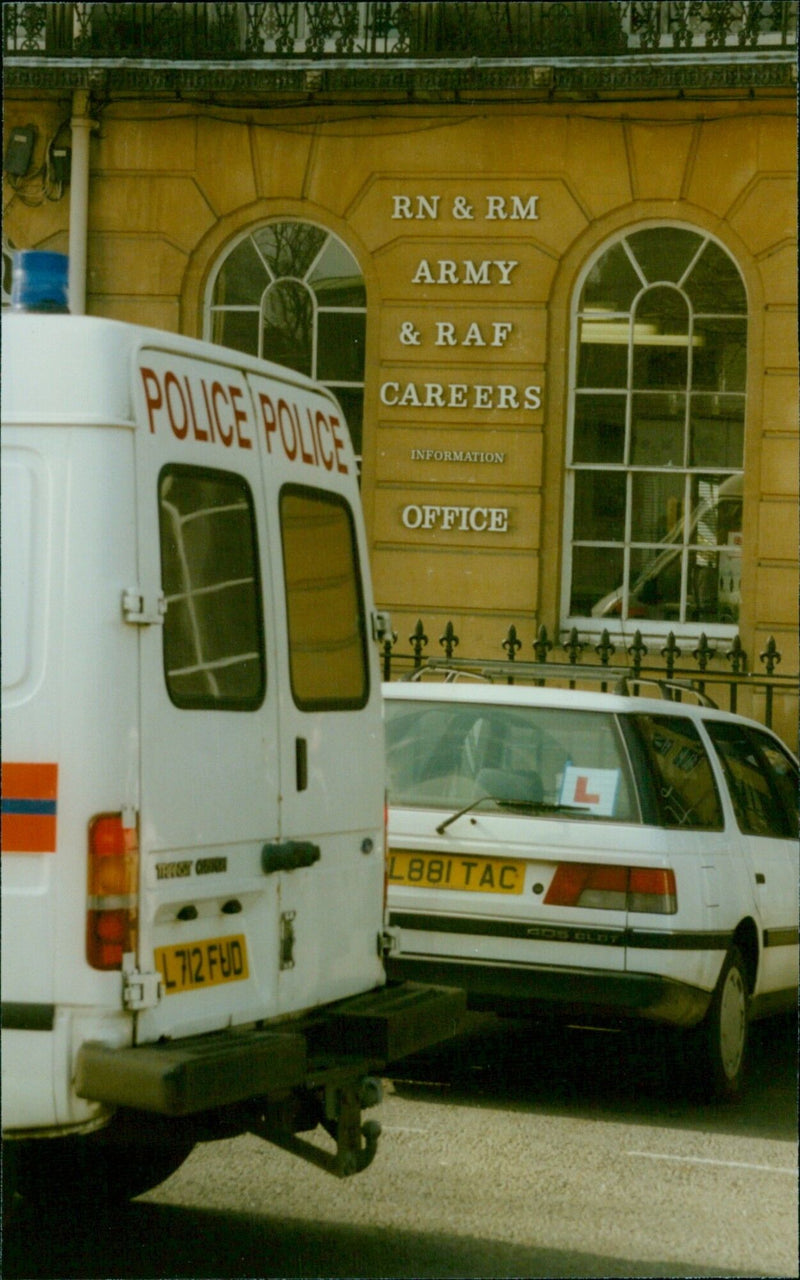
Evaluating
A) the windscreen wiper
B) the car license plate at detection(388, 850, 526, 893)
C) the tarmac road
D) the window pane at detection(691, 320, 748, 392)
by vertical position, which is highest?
the window pane at detection(691, 320, 748, 392)

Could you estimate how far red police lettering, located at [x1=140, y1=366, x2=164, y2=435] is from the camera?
183 inches

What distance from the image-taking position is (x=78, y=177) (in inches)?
664

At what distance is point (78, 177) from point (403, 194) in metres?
2.90

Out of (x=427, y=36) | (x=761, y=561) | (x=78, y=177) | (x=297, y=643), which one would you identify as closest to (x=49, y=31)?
(x=78, y=177)

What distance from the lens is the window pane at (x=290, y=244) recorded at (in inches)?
680

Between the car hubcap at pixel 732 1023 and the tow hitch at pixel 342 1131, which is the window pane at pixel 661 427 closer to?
the car hubcap at pixel 732 1023

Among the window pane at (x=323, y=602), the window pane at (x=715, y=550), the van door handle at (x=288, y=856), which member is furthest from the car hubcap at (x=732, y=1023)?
the window pane at (x=715, y=550)

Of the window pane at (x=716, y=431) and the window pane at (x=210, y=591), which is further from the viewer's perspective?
the window pane at (x=716, y=431)

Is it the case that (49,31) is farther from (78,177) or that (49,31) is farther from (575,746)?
(575,746)

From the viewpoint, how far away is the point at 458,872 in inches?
283

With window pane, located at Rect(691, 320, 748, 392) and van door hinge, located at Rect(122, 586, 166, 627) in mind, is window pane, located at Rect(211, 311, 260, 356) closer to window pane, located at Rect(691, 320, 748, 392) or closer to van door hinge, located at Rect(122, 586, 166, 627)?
window pane, located at Rect(691, 320, 748, 392)

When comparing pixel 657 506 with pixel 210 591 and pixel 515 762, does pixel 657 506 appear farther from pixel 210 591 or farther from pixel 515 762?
pixel 210 591

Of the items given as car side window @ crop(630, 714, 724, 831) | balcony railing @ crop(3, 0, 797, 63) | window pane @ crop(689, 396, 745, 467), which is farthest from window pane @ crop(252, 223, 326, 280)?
car side window @ crop(630, 714, 724, 831)

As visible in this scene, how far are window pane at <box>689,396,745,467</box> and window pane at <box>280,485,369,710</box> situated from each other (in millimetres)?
11358
